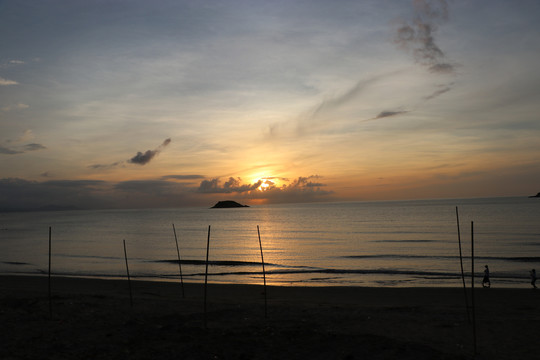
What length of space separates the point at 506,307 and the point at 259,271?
2127 centimetres

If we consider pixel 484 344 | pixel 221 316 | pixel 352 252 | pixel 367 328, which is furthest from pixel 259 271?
pixel 484 344

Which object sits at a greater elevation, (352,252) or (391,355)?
(391,355)

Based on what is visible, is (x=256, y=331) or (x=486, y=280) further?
(x=486, y=280)

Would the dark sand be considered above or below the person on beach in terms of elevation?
above

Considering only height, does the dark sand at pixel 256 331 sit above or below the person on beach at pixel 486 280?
above

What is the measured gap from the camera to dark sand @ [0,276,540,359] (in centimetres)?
1023

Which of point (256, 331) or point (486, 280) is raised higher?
point (256, 331)

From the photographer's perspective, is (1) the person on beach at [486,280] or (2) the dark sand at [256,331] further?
(1) the person on beach at [486,280]

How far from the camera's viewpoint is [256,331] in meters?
12.2

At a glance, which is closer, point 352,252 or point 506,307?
point 506,307

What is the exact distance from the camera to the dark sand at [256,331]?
1023cm

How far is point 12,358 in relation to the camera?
10.1 meters

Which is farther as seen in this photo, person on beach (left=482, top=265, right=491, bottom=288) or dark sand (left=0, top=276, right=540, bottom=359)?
person on beach (left=482, top=265, right=491, bottom=288)

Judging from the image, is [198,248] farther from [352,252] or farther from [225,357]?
[225,357]
